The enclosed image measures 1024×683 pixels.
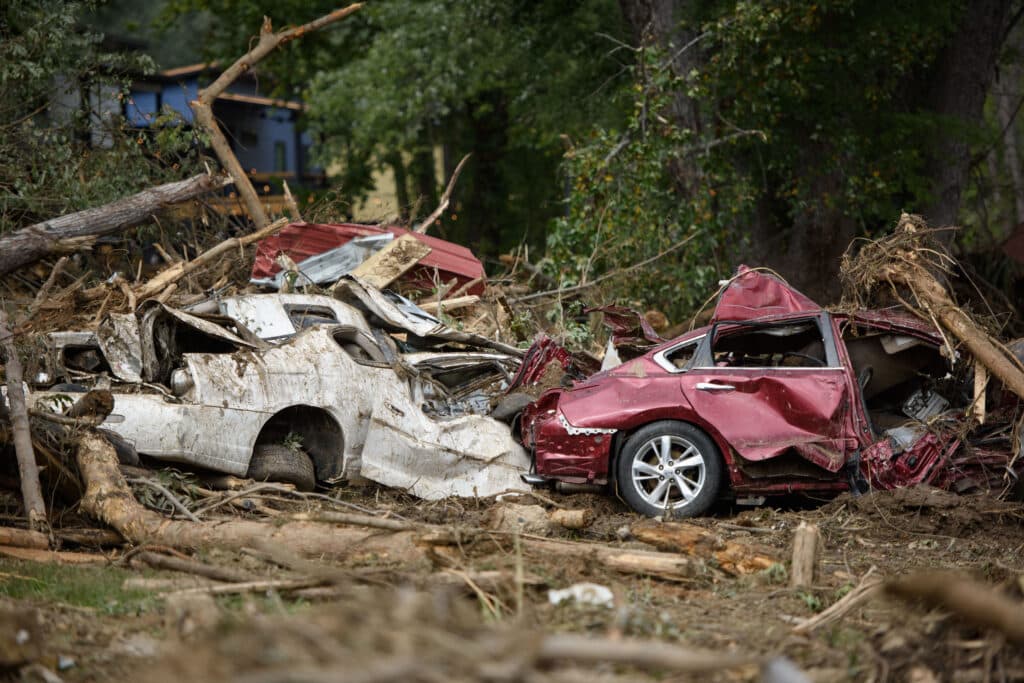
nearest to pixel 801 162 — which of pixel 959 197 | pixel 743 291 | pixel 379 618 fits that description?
pixel 959 197

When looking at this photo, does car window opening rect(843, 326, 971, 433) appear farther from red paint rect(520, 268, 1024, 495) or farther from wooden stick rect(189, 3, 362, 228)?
wooden stick rect(189, 3, 362, 228)

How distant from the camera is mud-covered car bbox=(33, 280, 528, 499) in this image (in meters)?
9.02

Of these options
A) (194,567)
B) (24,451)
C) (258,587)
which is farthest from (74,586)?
(24,451)

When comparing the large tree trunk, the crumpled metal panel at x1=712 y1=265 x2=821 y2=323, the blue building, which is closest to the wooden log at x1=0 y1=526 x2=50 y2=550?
the crumpled metal panel at x1=712 y1=265 x2=821 y2=323

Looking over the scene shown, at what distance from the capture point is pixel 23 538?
25.1 ft

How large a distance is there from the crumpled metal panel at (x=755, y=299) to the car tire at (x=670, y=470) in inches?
47.0

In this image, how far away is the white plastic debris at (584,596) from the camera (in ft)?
19.1

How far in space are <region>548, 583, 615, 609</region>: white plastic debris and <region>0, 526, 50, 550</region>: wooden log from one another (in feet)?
12.4

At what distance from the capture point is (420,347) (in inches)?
452

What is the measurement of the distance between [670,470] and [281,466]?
310cm

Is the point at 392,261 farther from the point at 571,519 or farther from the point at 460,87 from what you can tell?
the point at 460,87

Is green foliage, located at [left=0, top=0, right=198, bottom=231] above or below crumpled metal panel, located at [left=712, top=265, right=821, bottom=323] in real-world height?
above

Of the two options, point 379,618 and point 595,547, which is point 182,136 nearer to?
point 595,547

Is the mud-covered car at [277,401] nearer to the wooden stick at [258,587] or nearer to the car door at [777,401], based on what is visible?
the car door at [777,401]
